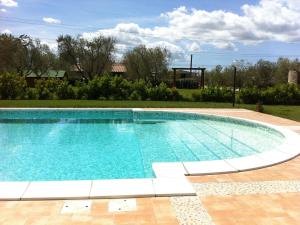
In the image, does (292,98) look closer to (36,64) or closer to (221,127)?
(221,127)

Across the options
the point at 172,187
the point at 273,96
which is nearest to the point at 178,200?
the point at 172,187

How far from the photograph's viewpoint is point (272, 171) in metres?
6.14

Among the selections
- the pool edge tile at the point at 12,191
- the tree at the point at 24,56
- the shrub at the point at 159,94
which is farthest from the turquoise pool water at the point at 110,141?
the tree at the point at 24,56

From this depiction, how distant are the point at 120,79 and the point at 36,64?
2636 cm

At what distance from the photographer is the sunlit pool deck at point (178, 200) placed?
404cm

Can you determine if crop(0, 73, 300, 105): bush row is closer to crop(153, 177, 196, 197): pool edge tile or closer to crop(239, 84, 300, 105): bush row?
crop(239, 84, 300, 105): bush row

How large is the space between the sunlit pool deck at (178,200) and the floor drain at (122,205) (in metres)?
0.03

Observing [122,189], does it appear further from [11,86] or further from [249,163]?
[11,86]

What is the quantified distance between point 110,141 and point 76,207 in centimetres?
589

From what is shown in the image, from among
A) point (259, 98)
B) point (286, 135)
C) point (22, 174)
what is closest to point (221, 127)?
point (286, 135)

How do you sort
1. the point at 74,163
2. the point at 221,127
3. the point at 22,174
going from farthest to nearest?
the point at 221,127, the point at 74,163, the point at 22,174

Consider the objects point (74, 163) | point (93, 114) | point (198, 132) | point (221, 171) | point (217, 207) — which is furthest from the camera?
point (93, 114)

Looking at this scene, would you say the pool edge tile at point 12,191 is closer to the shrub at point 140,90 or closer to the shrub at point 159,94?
the shrub at point 140,90

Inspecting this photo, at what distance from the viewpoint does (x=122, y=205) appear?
14.5ft
